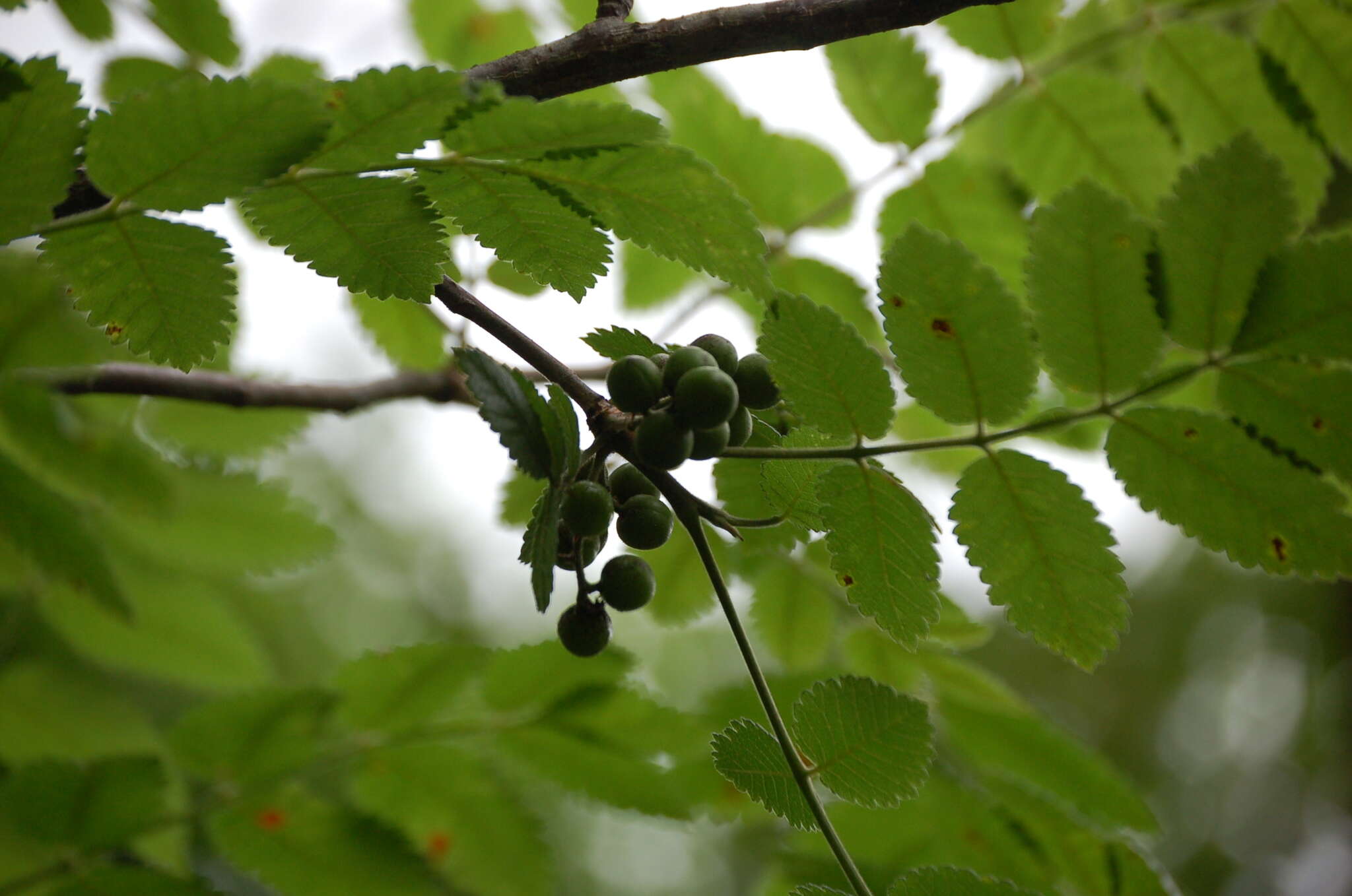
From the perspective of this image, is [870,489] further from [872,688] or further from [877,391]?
[872,688]

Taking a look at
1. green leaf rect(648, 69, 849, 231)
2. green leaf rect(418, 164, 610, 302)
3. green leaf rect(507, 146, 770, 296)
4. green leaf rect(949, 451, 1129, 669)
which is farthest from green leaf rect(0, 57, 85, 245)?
green leaf rect(648, 69, 849, 231)

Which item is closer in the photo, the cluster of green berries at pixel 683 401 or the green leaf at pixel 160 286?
the cluster of green berries at pixel 683 401

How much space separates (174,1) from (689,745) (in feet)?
5.86

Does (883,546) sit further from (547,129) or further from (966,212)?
(966,212)

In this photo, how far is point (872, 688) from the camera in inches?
48.0

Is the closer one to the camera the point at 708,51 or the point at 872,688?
the point at 708,51

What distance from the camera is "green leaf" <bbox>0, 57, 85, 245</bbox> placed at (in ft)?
3.19

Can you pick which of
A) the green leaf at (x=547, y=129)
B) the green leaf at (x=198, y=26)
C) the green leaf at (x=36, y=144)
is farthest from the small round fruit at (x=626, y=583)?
the green leaf at (x=198, y=26)

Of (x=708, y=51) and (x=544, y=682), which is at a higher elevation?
(x=708, y=51)

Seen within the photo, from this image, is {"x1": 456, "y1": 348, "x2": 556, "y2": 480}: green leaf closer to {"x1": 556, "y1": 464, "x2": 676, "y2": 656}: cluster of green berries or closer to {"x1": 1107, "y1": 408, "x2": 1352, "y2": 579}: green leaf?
{"x1": 556, "y1": 464, "x2": 676, "y2": 656}: cluster of green berries

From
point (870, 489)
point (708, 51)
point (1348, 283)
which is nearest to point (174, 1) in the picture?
point (708, 51)

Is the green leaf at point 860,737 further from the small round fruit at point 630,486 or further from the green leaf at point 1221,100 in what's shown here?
the green leaf at point 1221,100

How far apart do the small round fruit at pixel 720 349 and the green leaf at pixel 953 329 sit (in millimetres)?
233

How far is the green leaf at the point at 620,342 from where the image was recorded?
1.16 meters
